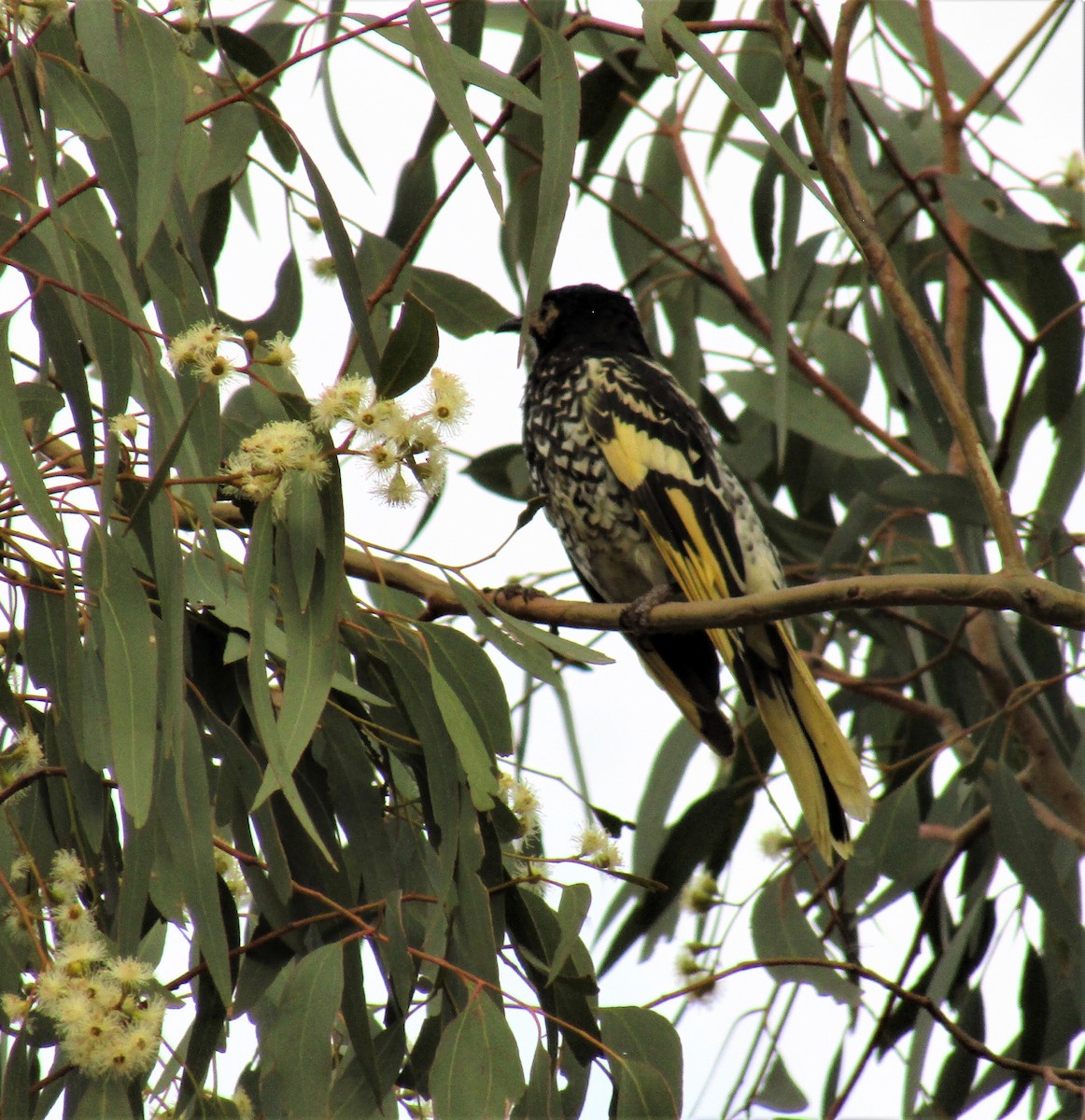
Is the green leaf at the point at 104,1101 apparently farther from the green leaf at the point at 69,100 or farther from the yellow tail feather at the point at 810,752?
the yellow tail feather at the point at 810,752

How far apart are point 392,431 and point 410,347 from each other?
0.08m

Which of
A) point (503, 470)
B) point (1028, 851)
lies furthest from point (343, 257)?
point (503, 470)

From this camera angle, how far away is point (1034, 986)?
259cm

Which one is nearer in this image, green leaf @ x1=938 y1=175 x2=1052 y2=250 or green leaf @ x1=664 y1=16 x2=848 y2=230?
green leaf @ x1=664 y1=16 x2=848 y2=230

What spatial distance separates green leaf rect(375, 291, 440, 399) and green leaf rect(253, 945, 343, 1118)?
0.61 m

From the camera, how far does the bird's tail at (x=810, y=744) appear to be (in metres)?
2.48

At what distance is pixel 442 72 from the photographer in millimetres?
1365

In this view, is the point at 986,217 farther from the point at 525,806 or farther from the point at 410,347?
the point at 410,347

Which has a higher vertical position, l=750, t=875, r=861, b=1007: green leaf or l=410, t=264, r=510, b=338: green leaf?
l=410, t=264, r=510, b=338: green leaf

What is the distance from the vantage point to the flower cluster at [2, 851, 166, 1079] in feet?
4.14

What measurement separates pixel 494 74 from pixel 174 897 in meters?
0.91

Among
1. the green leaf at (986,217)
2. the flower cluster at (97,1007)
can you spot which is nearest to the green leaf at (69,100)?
the flower cluster at (97,1007)

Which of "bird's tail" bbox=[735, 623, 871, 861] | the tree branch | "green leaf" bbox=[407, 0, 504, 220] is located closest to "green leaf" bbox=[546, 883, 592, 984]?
the tree branch

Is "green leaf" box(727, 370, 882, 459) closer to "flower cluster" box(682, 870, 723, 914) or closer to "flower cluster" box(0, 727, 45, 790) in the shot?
"flower cluster" box(682, 870, 723, 914)
